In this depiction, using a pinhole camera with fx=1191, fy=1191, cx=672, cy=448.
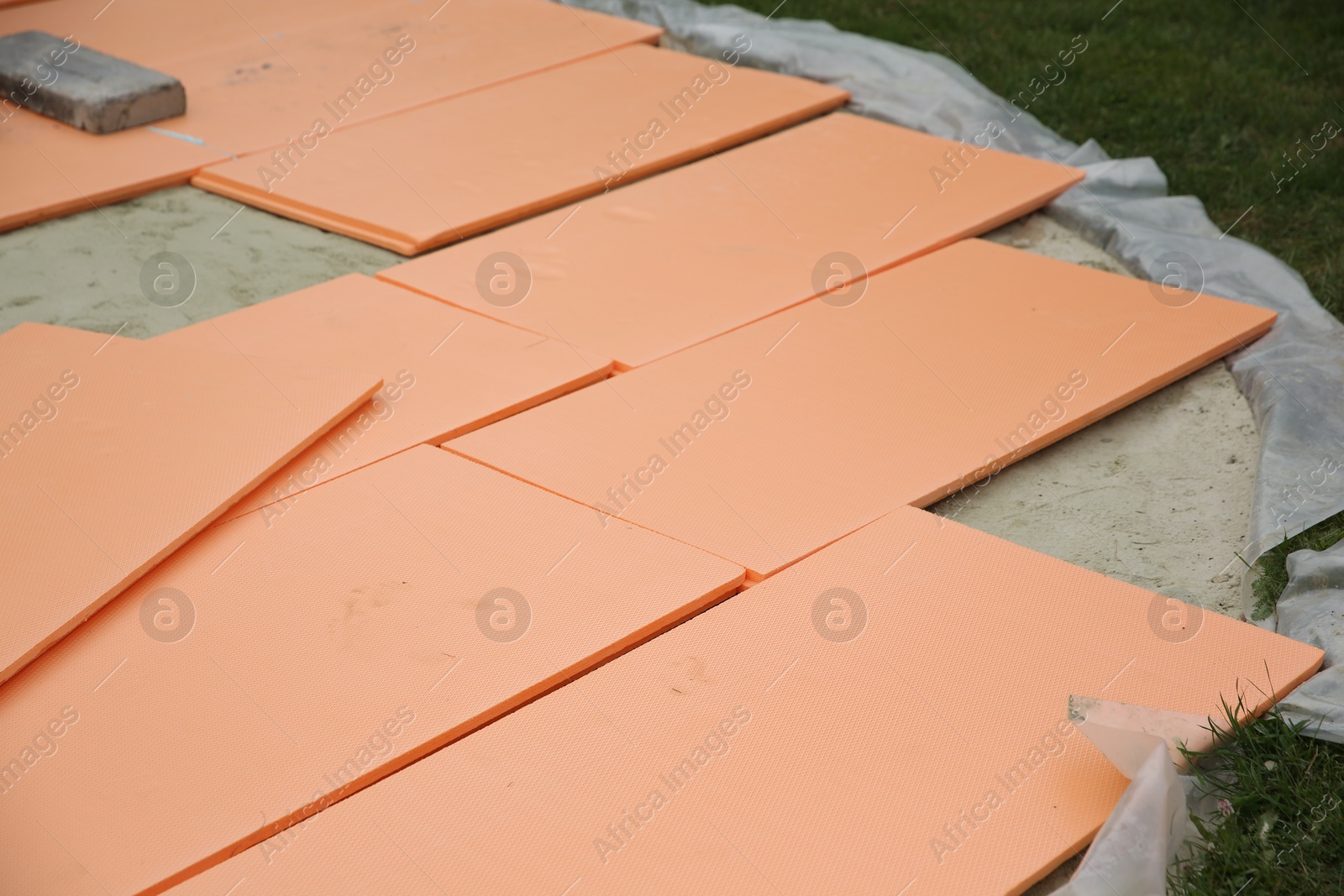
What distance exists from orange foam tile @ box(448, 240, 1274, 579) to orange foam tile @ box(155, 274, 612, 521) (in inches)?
3.5

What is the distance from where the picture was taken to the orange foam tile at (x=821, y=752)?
5.77 feet

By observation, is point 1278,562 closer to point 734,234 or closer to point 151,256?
point 734,234

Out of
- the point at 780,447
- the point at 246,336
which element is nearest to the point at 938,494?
the point at 780,447

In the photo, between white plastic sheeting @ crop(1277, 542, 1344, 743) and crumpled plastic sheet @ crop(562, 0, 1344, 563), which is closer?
white plastic sheeting @ crop(1277, 542, 1344, 743)

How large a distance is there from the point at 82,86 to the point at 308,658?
318cm

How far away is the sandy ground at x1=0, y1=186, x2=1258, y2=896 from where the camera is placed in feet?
8.59

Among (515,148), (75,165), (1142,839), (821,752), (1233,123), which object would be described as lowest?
(1142,839)

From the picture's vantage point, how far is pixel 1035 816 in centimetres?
184

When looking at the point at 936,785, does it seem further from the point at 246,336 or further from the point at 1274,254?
the point at 1274,254

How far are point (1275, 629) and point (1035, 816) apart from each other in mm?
819

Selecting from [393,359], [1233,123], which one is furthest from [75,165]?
[1233,123]

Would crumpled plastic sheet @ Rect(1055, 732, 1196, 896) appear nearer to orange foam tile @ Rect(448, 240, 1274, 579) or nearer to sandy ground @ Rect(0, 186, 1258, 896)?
sandy ground @ Rect(0, 186, 1258, 896)

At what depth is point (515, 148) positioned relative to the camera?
4328mm

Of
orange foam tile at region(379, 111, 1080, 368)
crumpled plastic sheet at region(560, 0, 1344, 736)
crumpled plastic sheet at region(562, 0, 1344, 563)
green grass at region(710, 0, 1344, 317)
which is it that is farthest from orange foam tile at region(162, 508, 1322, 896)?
green grass at region(710, 0, 1344, 317)
